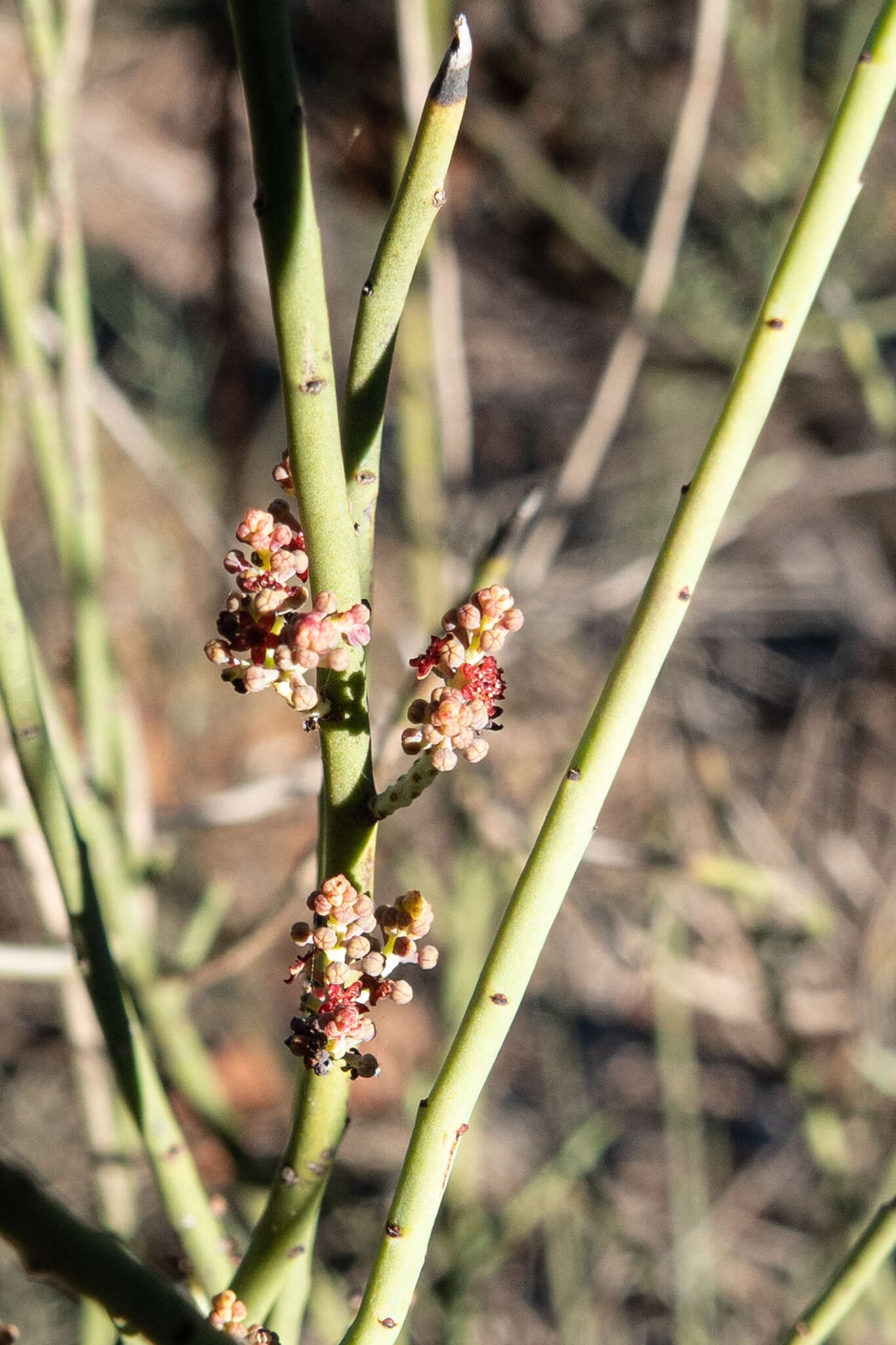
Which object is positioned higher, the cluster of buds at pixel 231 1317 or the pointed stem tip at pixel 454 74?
the pointed stem tip at pixel 454 74

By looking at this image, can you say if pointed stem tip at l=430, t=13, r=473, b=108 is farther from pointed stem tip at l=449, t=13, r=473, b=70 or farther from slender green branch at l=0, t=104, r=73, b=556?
slender green branch at l=0, t=104, r=73, b=556

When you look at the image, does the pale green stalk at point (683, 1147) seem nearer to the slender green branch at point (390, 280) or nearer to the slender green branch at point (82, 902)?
the slender green branch at point (82, 902)

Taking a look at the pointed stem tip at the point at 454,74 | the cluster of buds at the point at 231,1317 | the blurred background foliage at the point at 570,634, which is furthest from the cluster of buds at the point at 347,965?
the blurred background foliage at the point at 570,634

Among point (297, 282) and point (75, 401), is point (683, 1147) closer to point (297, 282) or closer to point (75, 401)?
point (75, 401)

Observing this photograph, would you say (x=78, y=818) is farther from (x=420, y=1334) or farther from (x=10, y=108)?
(x=10, y=108)

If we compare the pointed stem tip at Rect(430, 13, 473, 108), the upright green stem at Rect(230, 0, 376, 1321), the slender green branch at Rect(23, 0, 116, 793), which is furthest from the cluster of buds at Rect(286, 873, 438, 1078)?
the slender green branch at Rect(23, 0, 116, 793)
